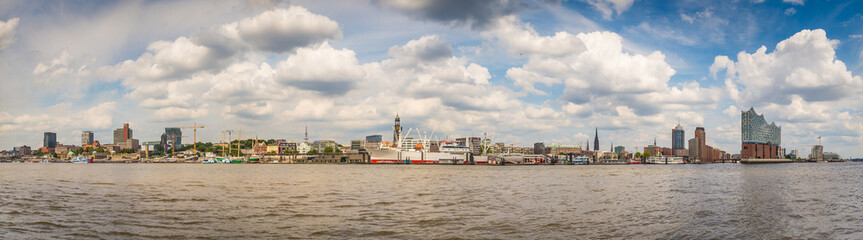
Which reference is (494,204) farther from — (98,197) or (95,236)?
(98,197)

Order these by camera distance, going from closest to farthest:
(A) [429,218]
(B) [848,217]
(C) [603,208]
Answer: (A) [429,218] < (B) [848,217] < (C) [603,208]

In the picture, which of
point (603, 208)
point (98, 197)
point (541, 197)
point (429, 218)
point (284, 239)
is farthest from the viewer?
point (541, 197)

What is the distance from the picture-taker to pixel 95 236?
72.6ft

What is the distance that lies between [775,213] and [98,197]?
5105 cm

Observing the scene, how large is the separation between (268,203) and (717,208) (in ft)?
108

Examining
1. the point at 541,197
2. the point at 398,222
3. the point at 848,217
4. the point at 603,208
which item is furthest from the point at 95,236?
the point at 848,217

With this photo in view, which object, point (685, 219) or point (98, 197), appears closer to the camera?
point (685, 219)

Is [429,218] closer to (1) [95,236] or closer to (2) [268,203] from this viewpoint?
(2) [268,203]

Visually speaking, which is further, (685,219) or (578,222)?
(685,219)

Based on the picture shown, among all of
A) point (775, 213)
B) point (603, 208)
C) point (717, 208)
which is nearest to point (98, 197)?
point (603, 208)

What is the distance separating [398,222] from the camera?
2720 cm

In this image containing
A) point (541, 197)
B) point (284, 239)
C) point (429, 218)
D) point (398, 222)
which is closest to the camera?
point (284, 239)

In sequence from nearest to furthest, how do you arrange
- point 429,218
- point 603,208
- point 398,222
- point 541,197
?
1. point 398,222
2. point 429,218
3. point 603,208
4. point 541,197

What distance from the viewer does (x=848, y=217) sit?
31984 millimetres
